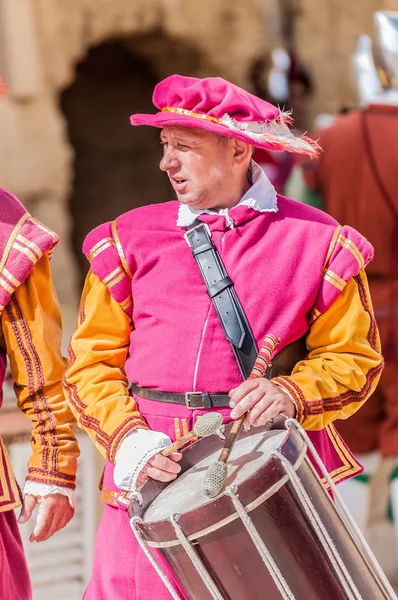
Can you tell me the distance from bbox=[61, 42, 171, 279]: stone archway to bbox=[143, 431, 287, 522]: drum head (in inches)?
324

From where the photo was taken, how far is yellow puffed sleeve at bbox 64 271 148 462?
2.91 m

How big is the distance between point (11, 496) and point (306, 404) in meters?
0.77

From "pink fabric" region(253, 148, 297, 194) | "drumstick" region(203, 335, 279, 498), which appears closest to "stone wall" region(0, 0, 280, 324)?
"pink fabric" region(253, 148, 297, 194)

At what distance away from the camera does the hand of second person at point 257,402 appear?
2.71 metres

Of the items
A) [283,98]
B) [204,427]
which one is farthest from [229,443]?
[283,98]

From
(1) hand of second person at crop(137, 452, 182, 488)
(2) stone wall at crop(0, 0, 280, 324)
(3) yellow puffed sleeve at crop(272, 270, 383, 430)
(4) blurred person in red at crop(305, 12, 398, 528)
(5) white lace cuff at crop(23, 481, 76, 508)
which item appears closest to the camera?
(1) hand of second person at crop(137, 452, 182, 488)

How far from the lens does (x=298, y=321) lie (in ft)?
9.81

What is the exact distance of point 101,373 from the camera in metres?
2.98

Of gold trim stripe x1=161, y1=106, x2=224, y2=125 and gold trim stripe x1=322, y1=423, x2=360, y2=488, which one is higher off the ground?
gold trim stripe x1=161, y1=106, x2=224, y2=125

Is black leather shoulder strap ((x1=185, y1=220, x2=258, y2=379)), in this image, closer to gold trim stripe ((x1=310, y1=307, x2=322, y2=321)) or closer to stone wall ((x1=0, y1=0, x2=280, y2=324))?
gold trim stripe ((x1=310, y1=307, x2=322, y2=321))

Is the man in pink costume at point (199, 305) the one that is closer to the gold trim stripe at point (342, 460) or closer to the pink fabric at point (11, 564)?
the gold trim stripe at point (342, 460)

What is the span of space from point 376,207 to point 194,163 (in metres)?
2.04

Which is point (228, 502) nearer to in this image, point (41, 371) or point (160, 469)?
point (160, 469)

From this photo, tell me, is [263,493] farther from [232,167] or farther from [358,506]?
[358,506]
